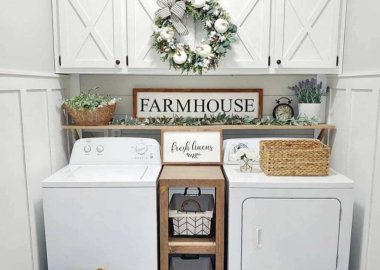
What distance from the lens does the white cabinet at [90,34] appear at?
2.06m

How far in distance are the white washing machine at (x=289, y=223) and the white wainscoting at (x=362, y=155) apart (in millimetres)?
108

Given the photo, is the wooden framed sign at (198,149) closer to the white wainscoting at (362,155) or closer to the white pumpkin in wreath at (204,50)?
the white pumpkin in wreath at (204,50)

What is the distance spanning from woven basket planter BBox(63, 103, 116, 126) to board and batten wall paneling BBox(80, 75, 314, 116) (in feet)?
0.95

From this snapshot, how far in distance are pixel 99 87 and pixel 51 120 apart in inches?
19.7

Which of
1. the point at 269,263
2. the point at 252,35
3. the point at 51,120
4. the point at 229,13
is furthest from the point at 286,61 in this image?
the point at 51,120

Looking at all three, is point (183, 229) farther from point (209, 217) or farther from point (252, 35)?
point (252, 35)

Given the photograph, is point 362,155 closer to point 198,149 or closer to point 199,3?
point 198,149

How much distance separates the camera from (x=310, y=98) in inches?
90.4

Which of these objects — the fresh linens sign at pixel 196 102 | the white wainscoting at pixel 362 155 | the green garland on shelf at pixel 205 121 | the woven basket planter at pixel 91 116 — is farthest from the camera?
the fresh linens sign at pixel 196 102

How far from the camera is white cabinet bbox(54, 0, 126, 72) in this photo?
206 centimetres

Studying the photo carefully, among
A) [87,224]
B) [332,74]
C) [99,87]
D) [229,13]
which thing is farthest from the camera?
[99,87]

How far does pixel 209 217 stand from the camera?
1.93 metres

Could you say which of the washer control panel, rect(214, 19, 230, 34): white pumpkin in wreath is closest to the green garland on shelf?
the washer control panel

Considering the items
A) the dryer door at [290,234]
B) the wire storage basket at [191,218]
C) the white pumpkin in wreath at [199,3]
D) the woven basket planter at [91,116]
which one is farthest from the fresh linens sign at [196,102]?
the dryer door at [290,234]
